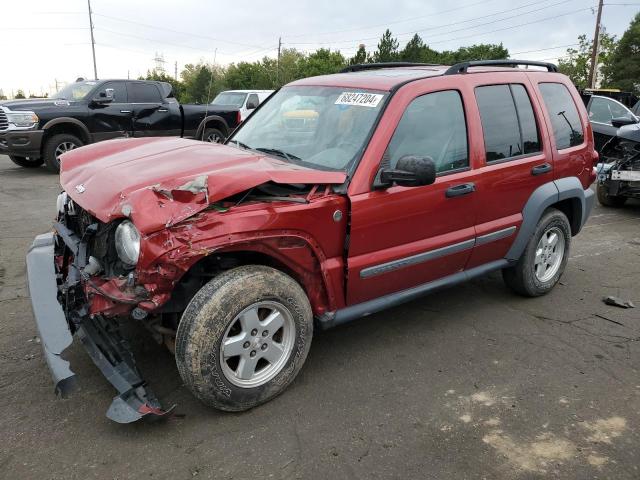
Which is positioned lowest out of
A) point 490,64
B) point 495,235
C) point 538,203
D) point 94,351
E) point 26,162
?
point 26,162

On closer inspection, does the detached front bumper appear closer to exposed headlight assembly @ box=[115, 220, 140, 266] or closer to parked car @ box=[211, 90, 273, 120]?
exposed headlight assembly @ box=[115, 220, 140, 266]

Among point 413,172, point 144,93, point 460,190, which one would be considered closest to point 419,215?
point 460,190

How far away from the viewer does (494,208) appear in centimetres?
388

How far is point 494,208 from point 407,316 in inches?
43.2

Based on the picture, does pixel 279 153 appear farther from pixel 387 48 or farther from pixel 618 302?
pixel 387 48

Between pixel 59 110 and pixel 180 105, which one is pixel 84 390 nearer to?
pixel 59 110

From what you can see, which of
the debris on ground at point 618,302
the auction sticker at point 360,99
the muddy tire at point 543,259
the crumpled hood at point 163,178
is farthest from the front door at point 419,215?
the debris on ground at point 618,302

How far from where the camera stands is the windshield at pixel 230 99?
50.8 ft

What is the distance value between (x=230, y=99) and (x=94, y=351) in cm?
1395

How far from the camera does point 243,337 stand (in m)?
2.83

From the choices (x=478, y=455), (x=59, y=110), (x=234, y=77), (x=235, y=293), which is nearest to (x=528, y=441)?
(x=478, y=455)

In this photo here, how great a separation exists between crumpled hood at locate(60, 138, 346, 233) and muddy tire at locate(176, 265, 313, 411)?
1.50 feet

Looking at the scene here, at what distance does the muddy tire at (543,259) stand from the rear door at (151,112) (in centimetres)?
947

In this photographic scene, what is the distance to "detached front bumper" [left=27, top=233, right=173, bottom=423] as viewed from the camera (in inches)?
102
